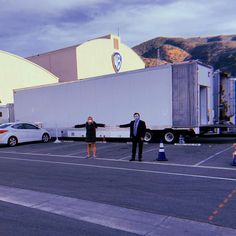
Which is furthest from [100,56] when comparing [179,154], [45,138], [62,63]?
[179,154]

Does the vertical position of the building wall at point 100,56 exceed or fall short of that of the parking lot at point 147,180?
it exceeds it

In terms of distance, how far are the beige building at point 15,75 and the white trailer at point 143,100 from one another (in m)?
15.8

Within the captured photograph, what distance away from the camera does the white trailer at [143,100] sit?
15.3 metres

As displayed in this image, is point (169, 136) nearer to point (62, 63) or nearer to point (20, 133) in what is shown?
point (20, 133)

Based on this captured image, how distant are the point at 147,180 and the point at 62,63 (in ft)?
122

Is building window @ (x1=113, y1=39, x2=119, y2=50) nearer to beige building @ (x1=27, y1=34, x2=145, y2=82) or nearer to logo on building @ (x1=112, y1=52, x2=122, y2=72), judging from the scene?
beige building @ (x1=27, y1=34, x2=145, y2=82)

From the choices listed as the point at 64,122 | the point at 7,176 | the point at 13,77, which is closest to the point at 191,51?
the point at 13,77

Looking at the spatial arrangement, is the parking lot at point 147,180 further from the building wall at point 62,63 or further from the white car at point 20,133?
the building wall at point 62,63

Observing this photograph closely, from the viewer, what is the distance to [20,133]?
1955 centimetres

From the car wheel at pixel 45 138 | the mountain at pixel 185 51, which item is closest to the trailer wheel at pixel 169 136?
the car wheel at pixel 45 138

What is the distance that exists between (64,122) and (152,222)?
1607cm

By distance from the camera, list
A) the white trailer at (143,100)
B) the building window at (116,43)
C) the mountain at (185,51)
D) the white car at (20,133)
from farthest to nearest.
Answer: the mountain at (185,51) < the building window at (116,43) < the white car at (20,133) < the white trailer at (143,100)

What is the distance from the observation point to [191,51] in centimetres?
16838

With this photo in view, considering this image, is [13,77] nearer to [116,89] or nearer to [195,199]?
[116,89]
